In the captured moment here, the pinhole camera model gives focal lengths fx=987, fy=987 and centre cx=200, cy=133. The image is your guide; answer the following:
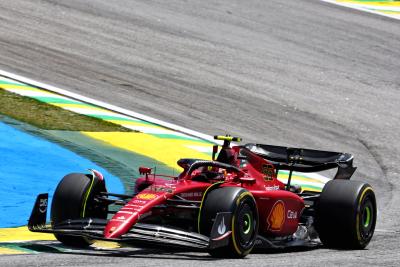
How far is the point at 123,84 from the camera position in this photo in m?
20.0

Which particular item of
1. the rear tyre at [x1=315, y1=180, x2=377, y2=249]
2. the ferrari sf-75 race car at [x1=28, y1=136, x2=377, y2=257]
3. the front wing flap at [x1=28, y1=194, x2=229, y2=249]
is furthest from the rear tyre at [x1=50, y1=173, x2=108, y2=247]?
the rear tyre at [x1=315, y1=180, x2=377, y2=249]

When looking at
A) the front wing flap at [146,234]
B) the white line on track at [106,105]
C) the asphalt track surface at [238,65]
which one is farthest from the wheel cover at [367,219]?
the white line on track at [106,105]

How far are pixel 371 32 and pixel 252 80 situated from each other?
22.3ft

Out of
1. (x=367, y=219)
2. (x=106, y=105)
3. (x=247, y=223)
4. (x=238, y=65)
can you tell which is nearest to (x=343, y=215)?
(x=367, y=219)

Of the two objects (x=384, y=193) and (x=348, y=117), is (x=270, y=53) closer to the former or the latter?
(x=348, y=117)

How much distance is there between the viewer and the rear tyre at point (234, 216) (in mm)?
9344

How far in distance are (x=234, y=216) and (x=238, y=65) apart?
13506mm

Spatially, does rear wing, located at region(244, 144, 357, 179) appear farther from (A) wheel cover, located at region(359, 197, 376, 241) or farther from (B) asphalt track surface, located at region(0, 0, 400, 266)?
(B) asphalt track surface, located at region(0, 0, 400, 266)

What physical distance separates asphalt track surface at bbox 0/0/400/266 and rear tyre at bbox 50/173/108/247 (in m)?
4.26

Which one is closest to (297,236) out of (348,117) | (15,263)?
(15,263)

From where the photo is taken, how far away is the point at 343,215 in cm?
1064

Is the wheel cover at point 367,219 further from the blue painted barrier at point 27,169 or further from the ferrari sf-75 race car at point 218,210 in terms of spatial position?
the blue painted barrier at point 27,169

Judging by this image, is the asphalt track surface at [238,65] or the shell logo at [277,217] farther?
the asphalt track surface at [238,65]

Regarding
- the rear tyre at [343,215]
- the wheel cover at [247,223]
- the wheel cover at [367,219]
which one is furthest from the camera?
the wheel cover at [367,219]
